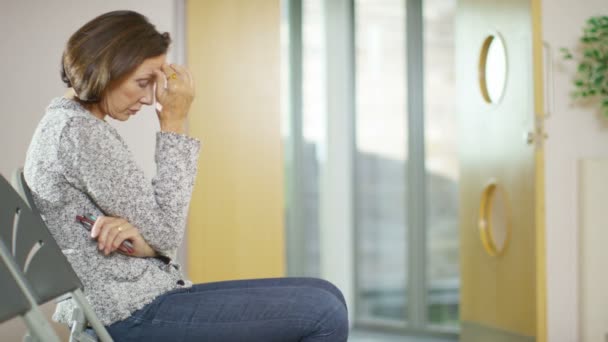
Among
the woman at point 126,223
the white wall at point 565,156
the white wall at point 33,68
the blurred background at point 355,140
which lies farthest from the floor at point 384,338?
the woman at point 126,223

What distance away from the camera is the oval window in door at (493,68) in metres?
3.07

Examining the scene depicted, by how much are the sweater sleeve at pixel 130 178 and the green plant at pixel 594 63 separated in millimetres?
2294

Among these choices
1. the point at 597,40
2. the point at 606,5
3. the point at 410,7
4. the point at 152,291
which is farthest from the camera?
the point at 410,7

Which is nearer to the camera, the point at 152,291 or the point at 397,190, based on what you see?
the point at 152,291

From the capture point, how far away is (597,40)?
3.14 m

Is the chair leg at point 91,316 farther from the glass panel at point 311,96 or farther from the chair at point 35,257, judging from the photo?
the glass panel at point 311,96

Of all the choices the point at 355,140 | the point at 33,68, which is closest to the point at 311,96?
the point at 355,140

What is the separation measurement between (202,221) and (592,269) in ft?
5.91

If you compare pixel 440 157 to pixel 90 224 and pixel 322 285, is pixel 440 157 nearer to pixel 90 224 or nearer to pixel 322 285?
pixel 322 285

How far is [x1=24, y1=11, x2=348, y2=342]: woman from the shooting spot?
1.26 m

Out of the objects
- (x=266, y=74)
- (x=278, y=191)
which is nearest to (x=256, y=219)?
(x=278, y=191)

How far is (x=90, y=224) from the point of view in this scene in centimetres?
129

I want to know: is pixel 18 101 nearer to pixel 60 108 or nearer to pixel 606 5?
pixel 60 108

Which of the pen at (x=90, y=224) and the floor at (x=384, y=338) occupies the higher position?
the pen at (x=90, y=224)
